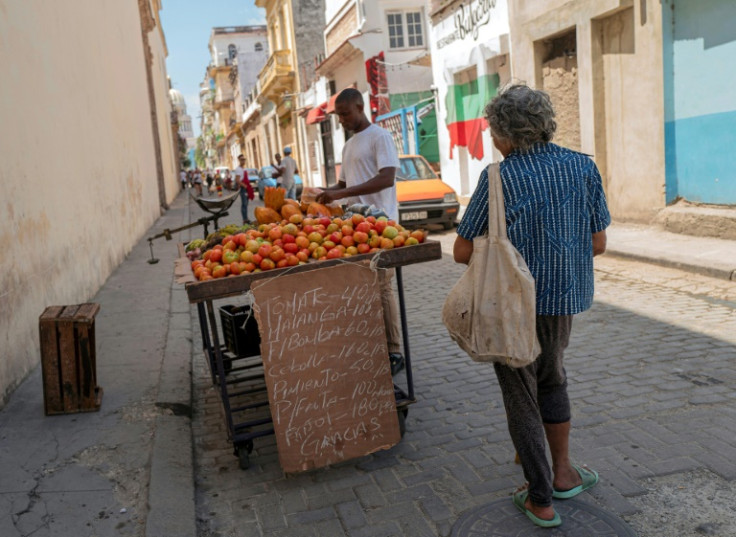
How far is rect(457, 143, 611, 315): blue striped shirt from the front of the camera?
107 inches

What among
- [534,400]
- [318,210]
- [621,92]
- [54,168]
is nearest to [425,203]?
[621,92]

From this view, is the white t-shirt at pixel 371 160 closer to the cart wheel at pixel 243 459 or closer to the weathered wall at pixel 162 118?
the cart wheel at pixel 243 459


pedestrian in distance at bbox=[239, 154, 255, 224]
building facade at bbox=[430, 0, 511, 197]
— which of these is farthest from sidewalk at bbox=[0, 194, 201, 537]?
pedestrian in distance at bbox=[239, 154, 255, 224]

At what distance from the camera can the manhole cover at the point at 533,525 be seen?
9.30 ft

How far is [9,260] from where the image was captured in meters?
5.08

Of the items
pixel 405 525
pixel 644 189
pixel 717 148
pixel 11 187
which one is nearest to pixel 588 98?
pixel 644 189

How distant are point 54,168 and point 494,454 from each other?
17.8 ft

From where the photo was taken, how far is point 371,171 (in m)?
5.06

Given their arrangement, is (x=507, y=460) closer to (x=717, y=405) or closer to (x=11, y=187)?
(x=717, y=405)

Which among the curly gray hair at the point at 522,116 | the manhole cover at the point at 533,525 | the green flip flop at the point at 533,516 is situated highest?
the curly gray hair at the point at 522,116

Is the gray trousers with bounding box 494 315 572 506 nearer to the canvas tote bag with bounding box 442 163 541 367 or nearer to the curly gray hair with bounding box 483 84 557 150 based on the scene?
the canvas tote bag with bounding box 442 163 541 367

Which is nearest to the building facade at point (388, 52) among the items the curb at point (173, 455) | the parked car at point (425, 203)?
the parked car at point (425, 203)

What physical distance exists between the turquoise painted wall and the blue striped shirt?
749cm

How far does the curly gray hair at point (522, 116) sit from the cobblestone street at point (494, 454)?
5.44 feet
